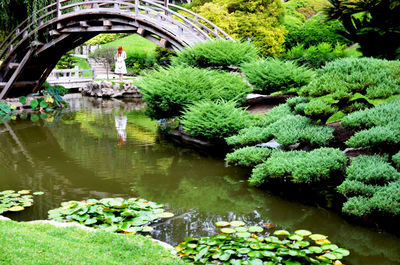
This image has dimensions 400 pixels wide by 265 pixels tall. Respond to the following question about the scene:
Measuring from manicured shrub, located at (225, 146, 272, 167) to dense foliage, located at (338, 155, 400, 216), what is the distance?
1.84 metres

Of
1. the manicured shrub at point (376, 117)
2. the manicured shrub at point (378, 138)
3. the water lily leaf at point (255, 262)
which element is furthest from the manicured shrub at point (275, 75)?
the water lily leaf at point (255, 262)

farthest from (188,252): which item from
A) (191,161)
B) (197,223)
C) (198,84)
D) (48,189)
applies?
(198,84)

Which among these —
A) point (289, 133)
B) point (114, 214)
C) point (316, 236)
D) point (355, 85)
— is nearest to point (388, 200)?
point (316, 236)

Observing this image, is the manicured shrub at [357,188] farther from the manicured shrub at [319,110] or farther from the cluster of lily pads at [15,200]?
the cluster of lily pads at [15,200]

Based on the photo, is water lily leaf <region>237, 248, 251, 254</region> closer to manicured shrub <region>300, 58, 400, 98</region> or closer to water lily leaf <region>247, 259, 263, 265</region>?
water lily leaf <region>247, 259, 263, 265</region>

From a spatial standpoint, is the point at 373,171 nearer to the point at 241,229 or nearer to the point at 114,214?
the point at 241,229

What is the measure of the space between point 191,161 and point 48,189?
3.09m

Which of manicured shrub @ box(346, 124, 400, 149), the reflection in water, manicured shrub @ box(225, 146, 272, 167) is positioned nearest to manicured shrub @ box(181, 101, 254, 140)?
manicured shrub @ box(225, 146, 272, 167)

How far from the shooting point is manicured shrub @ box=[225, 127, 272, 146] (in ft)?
26.3

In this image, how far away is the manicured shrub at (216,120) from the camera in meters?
9.12

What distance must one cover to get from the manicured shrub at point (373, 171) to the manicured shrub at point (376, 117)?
654mm

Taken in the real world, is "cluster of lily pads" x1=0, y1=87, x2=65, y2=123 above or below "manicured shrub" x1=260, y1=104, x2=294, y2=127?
below

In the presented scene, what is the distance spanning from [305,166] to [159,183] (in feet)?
8.42

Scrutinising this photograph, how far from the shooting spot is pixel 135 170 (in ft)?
26.9
